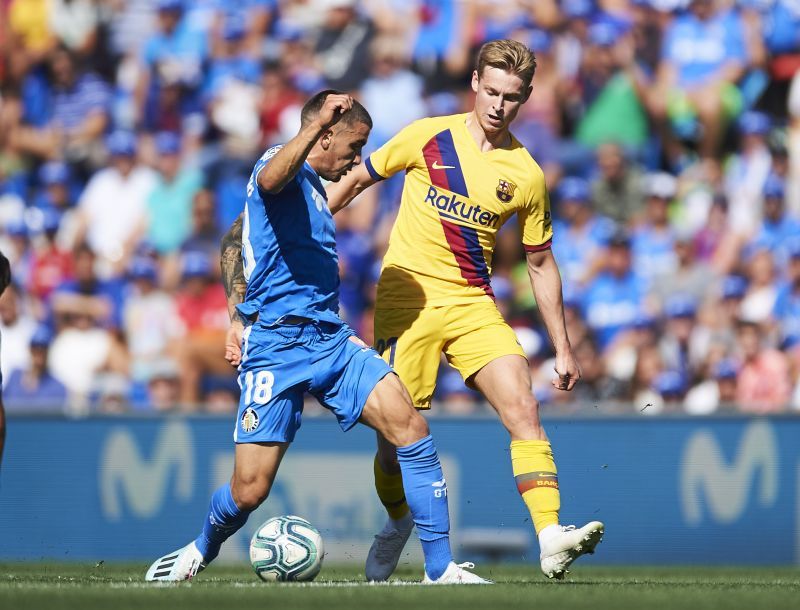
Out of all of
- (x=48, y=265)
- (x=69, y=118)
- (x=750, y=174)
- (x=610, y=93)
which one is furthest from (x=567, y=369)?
(x=69, y=118)

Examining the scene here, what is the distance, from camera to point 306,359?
22.8ft

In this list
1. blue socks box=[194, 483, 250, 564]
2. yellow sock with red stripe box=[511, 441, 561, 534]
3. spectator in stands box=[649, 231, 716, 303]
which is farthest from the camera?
spectator in stands box=[649, 231, 716, 303]

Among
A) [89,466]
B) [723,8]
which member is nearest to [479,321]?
[89,466]

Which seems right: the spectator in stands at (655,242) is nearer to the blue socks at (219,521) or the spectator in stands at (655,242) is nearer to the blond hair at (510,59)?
the blond hair at (510,59)

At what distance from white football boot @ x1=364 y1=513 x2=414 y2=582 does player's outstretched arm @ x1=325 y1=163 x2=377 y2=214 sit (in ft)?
6.02

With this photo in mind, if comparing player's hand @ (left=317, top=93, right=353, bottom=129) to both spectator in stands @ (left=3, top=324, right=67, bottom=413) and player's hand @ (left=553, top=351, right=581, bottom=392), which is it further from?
spectator in stands @ (left=3, top=324, right=67, bottom=413)

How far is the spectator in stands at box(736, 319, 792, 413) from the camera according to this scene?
12.3m

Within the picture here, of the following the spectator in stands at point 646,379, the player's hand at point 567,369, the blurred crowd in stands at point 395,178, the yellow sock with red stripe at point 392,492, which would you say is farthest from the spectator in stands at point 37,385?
the player's hand at point 567,369

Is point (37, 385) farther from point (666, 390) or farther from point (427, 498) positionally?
point (427, 498)

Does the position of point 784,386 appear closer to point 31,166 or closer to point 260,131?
point 260,131

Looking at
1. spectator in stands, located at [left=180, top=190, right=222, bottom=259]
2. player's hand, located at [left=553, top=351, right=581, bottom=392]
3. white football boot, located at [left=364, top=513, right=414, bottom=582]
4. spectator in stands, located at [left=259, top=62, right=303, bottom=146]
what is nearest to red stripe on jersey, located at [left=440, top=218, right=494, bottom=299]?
player's hand, located at [left=553, top=351, right=581, bottom=392]

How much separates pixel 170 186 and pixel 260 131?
1120mm

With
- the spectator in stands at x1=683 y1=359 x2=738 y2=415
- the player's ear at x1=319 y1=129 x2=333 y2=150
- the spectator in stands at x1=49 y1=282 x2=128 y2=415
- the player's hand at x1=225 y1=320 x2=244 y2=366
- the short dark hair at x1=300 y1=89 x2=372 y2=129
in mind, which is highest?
the short dark hair at x1=300 y1=89 x2=372 y2=129

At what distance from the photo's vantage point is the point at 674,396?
1218 cm
